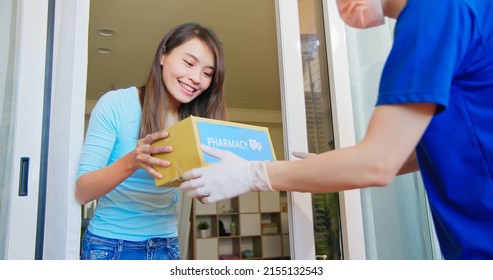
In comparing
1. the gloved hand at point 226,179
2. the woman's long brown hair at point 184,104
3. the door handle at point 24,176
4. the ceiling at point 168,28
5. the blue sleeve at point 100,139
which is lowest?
the gloved hand at point 226,179

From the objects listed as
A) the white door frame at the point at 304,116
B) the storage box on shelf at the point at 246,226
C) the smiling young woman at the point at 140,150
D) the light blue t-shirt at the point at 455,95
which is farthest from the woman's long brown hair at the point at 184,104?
the storage box on shelf at the point at 246,226

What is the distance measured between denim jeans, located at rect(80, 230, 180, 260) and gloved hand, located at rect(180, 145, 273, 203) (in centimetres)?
43

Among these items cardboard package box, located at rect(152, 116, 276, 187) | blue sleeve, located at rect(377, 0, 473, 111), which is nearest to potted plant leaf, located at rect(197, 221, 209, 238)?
cardboard package box, located at rect(152, 116, 276, 187)

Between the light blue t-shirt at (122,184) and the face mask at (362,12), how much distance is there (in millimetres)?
692

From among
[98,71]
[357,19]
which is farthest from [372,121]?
[98,71]

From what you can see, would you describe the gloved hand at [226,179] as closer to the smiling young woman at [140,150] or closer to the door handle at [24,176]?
the smiling young woman at [140,150]

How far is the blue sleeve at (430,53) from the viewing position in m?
0.70

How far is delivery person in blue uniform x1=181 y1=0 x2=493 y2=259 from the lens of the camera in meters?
0.71

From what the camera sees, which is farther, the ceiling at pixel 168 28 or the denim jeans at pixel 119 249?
the ceiling at pixel 168 28

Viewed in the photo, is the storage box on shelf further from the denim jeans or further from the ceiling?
the denim jeans

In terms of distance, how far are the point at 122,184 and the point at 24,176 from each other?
0.29 metres

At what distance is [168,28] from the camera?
10.9 ft

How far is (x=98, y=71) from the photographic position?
13.6ft

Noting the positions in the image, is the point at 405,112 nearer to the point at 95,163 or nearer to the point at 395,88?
the point at 395,88
